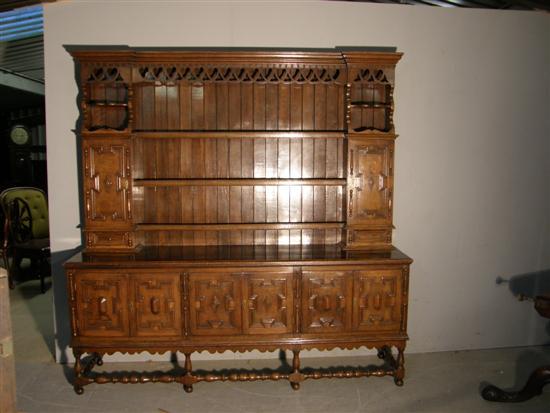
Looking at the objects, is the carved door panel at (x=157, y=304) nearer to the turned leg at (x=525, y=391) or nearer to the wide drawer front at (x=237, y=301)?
the wide drawer front at (x=237, y=301)

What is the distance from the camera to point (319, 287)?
260cm

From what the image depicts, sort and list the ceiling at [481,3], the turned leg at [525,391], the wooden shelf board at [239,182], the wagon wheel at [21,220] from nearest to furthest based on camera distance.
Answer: the turned leg at [525,391], the wooden shelf board at [239,182], the ceiling at [481,3], the wagon wheel at [21,220]

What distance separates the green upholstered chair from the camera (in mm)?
4574

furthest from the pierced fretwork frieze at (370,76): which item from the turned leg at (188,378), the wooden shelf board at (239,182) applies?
the turned leg at (188,378)

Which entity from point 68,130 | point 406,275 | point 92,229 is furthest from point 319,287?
point 68,130

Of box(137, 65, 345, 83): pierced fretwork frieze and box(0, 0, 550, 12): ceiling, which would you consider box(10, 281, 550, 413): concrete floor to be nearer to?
box(137, 65, 345, 83): pierced fretwork frieze

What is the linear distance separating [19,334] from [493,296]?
386cm

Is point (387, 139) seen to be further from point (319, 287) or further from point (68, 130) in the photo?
point (68, 130)

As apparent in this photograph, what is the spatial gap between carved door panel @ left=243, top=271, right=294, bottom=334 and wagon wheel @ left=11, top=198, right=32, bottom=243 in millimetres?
3639

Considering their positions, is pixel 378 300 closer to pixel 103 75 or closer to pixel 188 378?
pixel 188 378

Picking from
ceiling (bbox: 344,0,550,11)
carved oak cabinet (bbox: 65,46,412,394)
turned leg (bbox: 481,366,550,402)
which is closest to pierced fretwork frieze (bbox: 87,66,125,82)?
carved oak cabinet (bbox: 65,46,412,394)

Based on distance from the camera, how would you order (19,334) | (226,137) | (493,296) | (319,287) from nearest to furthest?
1. (319,287)
2. (226,137)
3. (493,296)
4. (19,334)

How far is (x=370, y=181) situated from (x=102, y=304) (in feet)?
6.12

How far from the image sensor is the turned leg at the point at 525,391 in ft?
8.10
